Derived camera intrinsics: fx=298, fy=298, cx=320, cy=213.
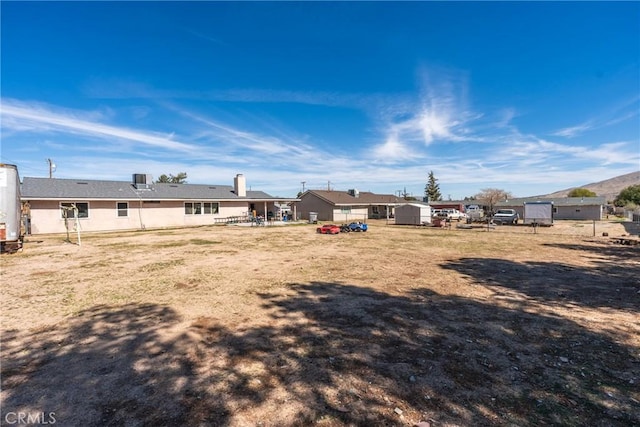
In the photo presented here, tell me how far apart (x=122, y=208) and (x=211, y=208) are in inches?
302

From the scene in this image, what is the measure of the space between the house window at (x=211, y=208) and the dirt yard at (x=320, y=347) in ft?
66.5

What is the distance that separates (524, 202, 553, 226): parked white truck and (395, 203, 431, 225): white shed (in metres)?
9.71

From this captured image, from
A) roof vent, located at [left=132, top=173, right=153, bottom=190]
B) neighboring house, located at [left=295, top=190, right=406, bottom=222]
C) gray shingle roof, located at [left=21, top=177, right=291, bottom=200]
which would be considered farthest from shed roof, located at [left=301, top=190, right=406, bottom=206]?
roof vent, located at [left=132, top=173, right=153, bottom=190]

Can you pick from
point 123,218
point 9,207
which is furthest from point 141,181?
point 9,207

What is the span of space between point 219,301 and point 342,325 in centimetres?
301

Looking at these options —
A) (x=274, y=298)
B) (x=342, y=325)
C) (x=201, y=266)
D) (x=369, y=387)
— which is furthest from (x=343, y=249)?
(x=369, y=387)

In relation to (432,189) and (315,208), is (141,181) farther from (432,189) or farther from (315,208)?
(432,189)

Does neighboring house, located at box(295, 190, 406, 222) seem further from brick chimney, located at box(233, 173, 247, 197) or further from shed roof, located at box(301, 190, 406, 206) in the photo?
brick chimney, located at box(233, 173, 247, 197)

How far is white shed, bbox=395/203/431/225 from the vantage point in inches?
1282

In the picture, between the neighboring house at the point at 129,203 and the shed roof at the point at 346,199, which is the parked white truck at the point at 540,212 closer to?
the shed roof at the point at 346,199

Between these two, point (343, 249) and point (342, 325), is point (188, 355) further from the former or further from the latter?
point (343, 249)

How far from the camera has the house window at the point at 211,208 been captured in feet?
97.8

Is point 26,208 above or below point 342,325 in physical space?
above

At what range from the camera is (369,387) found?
3627 mm
